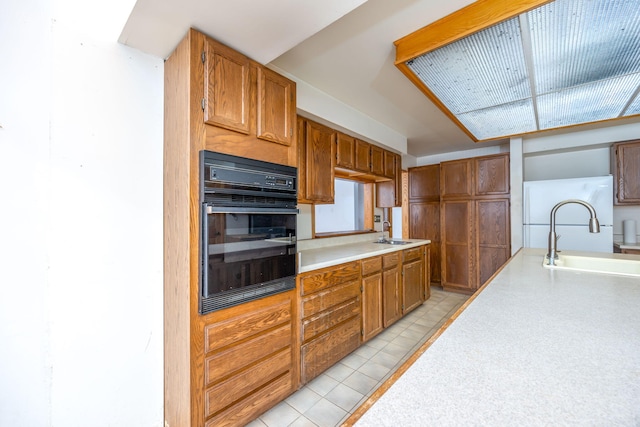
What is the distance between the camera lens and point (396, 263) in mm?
2988

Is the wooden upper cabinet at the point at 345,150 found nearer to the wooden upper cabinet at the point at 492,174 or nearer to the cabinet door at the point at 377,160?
the cabinet door at the point at 377,160

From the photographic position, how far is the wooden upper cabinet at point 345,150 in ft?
9.00

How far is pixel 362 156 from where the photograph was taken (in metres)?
3.10

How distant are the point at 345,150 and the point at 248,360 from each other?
2.15 metres

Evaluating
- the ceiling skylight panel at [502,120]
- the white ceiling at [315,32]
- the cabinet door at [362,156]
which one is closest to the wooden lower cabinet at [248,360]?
the white ceiling at [315,32]

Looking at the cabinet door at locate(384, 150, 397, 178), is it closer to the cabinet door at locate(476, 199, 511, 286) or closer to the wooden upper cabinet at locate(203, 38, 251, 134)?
the cabinet door at locate(476, 199, 511, 286)

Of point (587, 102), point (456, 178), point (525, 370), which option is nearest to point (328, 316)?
point (525, 370)

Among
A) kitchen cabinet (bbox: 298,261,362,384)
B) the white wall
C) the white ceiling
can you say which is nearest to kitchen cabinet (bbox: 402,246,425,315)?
kitchen cabinet (bbox: 298,261,362,384)

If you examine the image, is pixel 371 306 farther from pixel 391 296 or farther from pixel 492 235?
pixel 492 235

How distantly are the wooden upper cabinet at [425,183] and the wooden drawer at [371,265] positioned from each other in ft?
8.52

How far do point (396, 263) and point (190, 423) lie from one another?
2.33 meters

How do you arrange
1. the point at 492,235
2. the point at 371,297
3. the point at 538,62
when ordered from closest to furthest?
the point at 538,62 → the point at 371,297 → the point at 492,235

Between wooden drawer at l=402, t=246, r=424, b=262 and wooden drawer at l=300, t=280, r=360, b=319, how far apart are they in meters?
1.03

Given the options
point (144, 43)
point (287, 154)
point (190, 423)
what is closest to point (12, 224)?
point (144, 43)
